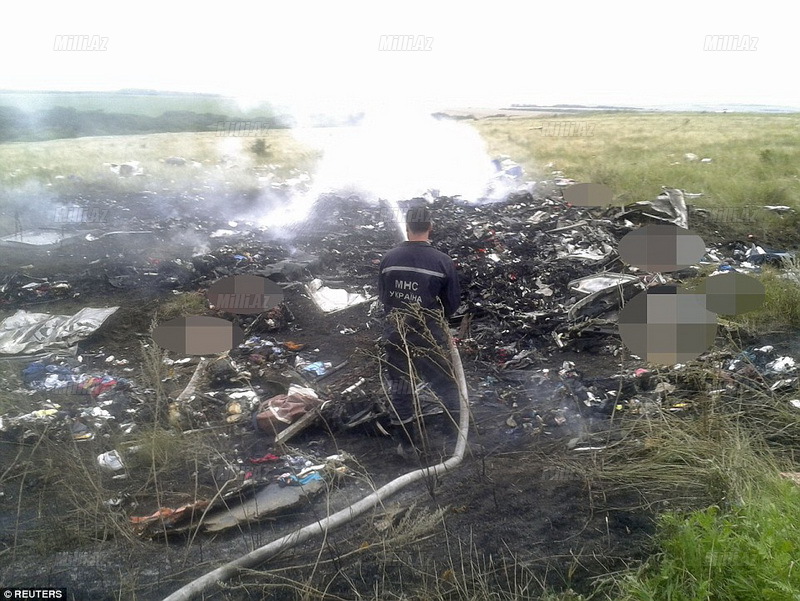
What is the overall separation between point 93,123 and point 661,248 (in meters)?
19.8

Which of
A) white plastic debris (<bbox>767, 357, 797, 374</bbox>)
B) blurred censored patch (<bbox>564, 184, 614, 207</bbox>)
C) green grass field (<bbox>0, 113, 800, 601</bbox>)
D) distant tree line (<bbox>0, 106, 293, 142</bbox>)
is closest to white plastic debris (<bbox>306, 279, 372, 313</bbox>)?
green grass field (<bbox>0, 113, 800, 601</bbox>)

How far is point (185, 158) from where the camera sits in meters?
14.1

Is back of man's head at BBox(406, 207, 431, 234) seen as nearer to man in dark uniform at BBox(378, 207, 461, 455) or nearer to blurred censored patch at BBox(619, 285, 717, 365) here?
man in dark uniform at BBox(378, 207, 461, 455)

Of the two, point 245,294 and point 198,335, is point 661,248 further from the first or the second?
point 198,335

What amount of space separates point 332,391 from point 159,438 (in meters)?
1.50

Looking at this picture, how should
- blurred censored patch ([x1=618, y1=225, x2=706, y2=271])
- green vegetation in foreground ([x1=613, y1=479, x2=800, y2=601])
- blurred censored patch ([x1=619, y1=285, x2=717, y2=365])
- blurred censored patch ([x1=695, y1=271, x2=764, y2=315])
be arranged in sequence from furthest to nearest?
blurred censored patch ([x1=618, y1=225, x2=706, y2=271]), blurred censored patch ([x1=695, y1=271, x2=764, y2=315]), blurred censored patch ([x1=619, y1=285, x2=717, y2=365]), green vegetation in foreground ([x1=613, y1=479, x2=800, y2=601])

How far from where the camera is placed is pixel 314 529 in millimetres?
2686

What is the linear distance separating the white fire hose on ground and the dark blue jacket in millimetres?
539

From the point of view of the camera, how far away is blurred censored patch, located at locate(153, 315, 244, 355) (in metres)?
5.55

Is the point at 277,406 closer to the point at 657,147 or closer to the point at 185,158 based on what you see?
the point at 185,158

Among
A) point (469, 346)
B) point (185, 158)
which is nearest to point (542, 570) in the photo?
point (469, 346)

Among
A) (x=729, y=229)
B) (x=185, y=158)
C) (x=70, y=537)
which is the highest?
(x=185, y=158)

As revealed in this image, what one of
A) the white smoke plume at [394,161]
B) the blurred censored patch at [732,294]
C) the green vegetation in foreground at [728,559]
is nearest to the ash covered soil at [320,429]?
the green vegetation in foreground at [728,559]

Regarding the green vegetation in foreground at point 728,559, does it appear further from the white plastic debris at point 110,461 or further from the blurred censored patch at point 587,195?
the blurred censored patch at point 587,195
